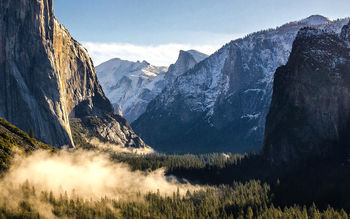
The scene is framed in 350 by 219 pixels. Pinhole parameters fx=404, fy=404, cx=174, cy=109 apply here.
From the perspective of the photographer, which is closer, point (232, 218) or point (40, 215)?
point (40, 215)

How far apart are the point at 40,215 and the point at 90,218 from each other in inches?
965

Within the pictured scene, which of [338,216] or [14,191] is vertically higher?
[14,191]

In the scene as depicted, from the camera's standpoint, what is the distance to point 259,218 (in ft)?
640

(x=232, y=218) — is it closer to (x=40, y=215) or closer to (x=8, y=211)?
(x=40, y=215)

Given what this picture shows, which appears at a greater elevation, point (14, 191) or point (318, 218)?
point (14, 191)

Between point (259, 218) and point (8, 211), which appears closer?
point (8, 211)

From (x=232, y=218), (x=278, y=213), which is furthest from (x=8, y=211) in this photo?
(x=278, y=213)

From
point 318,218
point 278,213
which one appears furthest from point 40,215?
point 318,218

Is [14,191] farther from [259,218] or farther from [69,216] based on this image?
[259,218]

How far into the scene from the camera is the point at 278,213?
199 metres

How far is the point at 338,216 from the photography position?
185 meters

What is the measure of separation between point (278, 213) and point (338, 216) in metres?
27.8

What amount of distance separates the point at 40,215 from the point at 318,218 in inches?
5085

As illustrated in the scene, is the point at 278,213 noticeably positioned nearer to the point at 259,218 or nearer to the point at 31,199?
the point at 259,218
